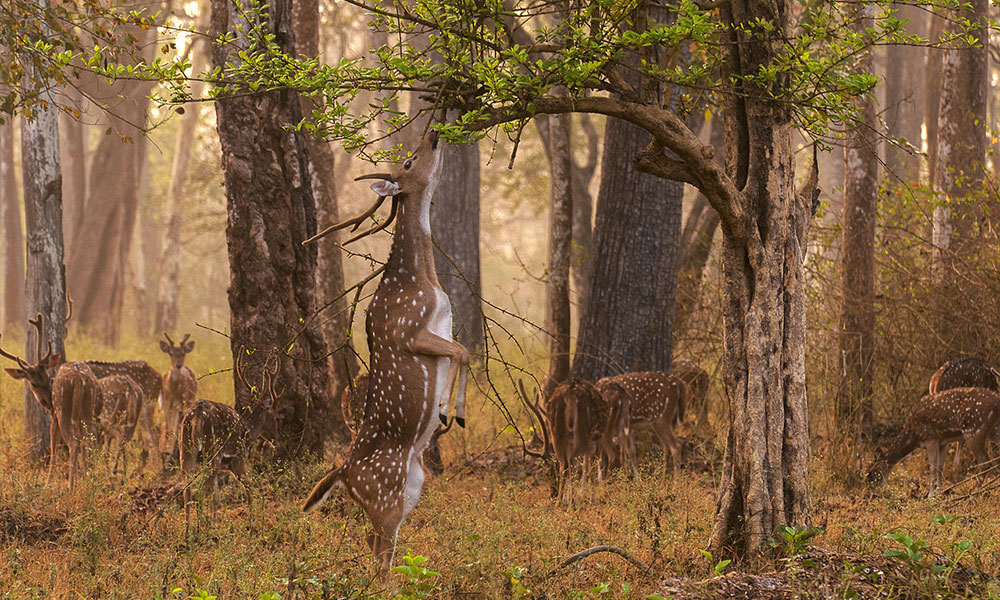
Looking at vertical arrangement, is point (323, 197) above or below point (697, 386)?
above

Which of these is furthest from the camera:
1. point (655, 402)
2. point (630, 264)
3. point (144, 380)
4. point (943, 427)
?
point (144, 380)

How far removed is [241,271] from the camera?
8.48 meters

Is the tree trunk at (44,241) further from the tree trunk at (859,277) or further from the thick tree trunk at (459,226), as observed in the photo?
the tree trunk at (859,277)

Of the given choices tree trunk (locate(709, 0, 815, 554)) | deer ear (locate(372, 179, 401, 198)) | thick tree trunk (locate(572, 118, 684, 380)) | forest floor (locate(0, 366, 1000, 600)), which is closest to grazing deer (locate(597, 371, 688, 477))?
forest floor (locate(0, 366, 1000, 600))

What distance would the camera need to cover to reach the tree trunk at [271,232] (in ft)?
27.8

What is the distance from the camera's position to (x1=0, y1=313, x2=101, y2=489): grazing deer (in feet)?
28.3

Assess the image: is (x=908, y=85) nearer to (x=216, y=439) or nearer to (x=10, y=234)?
(x=216, y=439)

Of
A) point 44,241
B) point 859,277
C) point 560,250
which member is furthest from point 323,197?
point 859,277

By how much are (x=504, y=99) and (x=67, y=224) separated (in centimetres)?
2910

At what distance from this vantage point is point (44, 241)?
953 cm

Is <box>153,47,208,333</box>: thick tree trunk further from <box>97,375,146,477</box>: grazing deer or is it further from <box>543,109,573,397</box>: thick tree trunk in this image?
<box>97,375,146,477</box>: grazing deer

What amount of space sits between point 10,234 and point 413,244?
77.1 feet

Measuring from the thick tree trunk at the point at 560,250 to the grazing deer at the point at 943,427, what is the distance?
3.80 m

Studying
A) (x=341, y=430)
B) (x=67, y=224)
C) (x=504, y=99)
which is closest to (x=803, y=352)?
(x=504, y=99)
